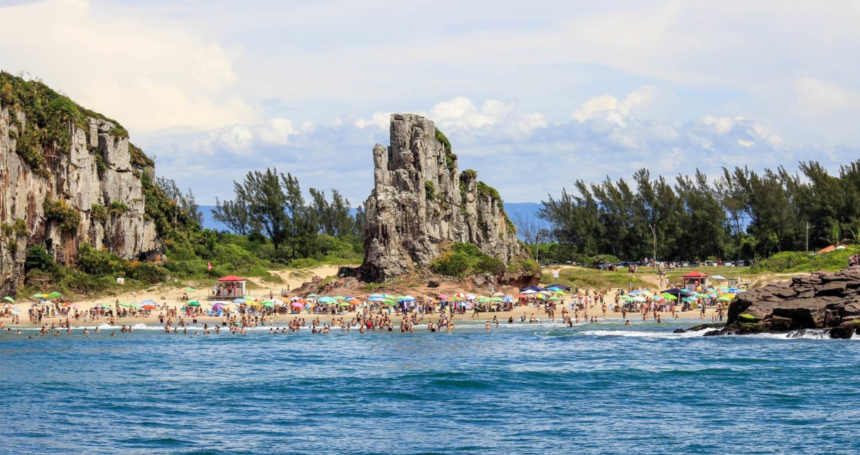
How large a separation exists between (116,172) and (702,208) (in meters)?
62.3

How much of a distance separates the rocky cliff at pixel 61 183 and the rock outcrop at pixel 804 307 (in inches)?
2134

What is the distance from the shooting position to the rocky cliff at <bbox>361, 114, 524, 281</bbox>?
83375 millimetres

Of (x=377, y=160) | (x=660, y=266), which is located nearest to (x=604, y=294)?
(x=660, y=266)

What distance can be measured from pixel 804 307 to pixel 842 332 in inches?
119

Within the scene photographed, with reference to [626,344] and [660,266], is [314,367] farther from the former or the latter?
[660,266]

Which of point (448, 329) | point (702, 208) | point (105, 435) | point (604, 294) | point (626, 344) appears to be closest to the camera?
point (105, 435)

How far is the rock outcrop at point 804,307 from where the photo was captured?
56219 millimetres

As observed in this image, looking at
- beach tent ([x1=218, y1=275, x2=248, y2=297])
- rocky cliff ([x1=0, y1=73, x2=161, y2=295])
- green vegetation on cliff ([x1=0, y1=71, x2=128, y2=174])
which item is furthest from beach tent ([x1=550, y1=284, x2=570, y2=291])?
green vegetation on cliff ([x1=0, y1=71, x2=128, y2=174])

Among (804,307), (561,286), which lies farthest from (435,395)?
(561,286)

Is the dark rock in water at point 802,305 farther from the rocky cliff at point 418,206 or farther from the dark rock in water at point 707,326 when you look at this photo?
the rocky cliff at point 418,206

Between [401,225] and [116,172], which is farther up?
[116,172]

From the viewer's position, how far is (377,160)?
84.9 metres

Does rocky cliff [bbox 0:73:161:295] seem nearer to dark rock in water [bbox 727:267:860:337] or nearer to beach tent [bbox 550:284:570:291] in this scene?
beach tent [bbox 550:284:570:291]

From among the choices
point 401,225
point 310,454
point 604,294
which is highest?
Answer: point 401,225
